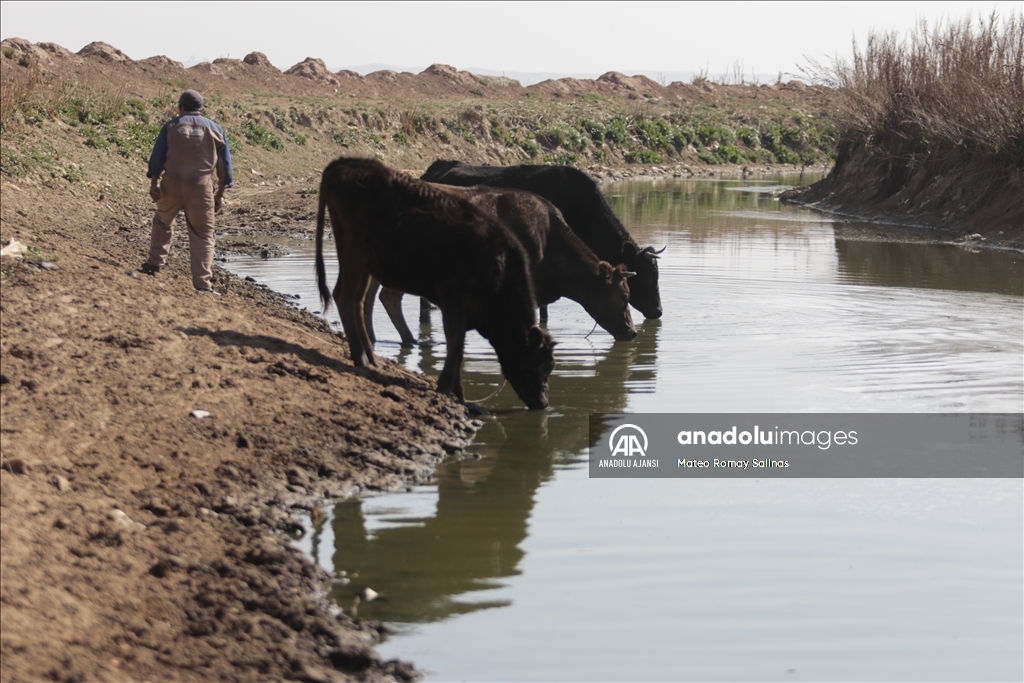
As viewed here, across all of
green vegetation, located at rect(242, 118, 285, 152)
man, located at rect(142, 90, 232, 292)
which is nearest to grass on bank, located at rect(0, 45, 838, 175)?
green vegetation, located at rect(242, 118, 285, 152)

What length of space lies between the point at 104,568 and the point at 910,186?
24403 mm

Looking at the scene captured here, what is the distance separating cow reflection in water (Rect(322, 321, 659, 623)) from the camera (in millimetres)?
5859

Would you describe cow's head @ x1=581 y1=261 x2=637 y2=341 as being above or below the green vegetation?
below

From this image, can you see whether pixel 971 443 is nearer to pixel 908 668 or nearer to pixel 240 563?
pixel 908 668

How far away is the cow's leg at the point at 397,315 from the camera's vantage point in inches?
463

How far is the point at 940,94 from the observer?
1040 inches

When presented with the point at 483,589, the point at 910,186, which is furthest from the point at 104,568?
the point at 910,186

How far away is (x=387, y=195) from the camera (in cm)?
924

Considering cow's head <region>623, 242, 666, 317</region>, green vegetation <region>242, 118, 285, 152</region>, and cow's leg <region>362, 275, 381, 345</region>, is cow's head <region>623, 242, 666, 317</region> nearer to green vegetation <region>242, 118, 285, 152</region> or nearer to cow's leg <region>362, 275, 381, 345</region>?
cow's leg <region>362, 275, 381, 345</region>

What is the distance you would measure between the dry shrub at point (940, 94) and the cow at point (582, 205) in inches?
497

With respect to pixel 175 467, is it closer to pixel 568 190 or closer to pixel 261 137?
pixel 568 190

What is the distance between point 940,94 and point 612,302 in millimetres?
17208

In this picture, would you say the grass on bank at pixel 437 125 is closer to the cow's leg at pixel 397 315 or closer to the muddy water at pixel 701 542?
the cow's leg at pixel 397 315

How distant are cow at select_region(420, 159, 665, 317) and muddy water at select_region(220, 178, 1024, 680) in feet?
2.68
